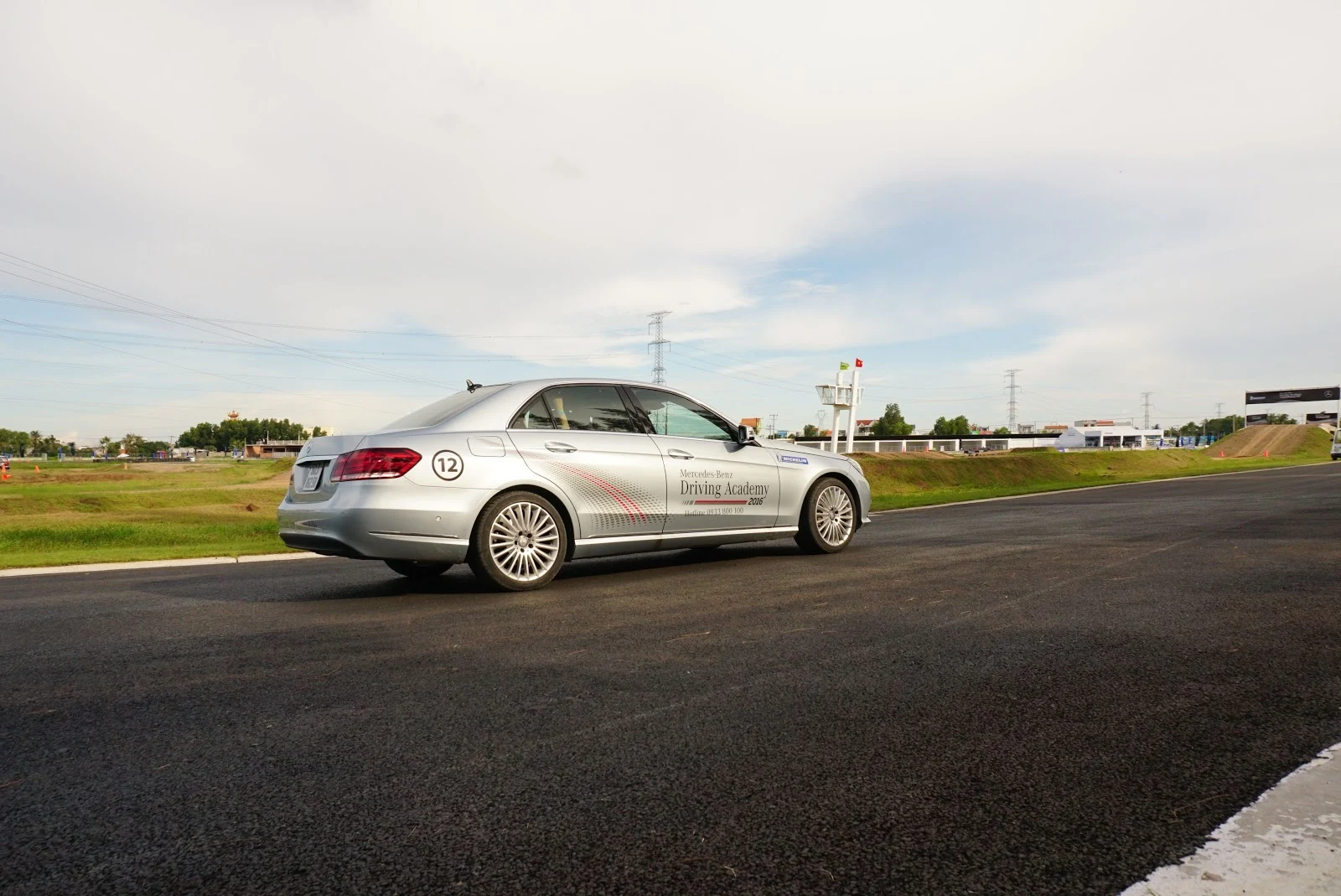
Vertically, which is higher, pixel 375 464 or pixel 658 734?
pixel 375 464

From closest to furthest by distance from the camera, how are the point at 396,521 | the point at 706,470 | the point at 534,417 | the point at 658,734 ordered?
the point at 658,734 → the point at 396,521 → the point at 534,417 → the point at 706,470

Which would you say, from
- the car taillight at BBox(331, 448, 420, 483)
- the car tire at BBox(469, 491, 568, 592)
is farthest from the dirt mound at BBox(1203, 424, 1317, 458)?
the car taillight at BBox(331, 448, 420, 483)

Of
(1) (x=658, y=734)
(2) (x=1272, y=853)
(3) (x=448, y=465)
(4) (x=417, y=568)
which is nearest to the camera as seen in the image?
(2) (x=1272, y=853)

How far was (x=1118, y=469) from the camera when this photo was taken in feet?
142

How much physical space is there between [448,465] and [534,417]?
0.90 meters

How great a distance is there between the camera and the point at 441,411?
22.2ft

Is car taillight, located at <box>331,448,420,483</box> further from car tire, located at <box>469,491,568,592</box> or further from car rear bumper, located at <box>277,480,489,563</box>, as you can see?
car tire, located at <box>469,491,568,592</box>

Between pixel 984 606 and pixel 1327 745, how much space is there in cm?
257

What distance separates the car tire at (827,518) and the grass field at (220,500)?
650 centimetres

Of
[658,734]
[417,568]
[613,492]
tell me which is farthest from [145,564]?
[658,734]

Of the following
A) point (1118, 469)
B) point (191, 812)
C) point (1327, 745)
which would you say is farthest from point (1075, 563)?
point (1118, 469)

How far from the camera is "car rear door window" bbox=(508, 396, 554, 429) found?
664 cm

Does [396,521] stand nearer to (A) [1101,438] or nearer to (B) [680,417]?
(B) [680,417]

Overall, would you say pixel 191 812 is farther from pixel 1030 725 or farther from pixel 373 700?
pixel 1030 725
